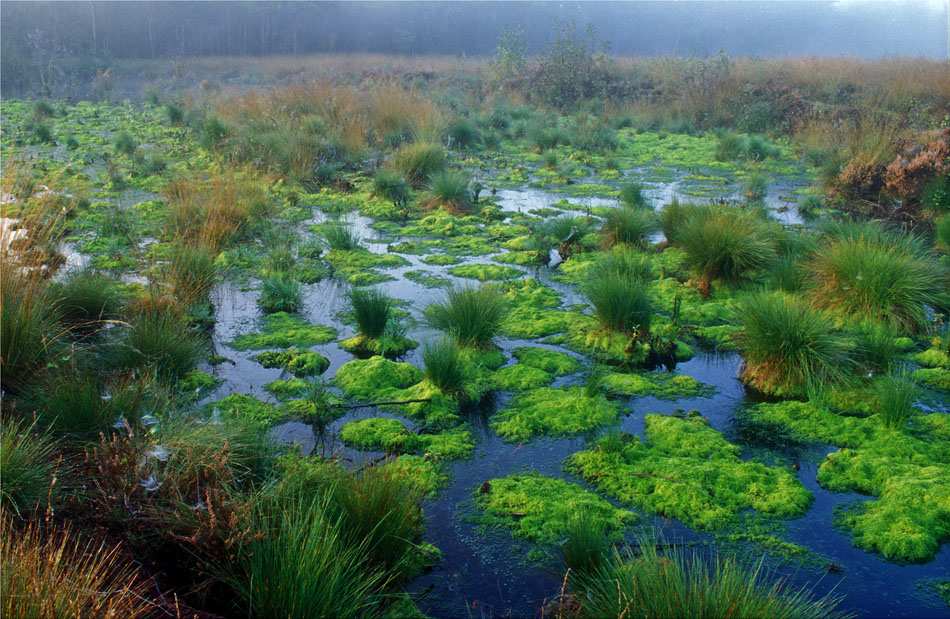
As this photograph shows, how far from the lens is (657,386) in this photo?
4.25 m

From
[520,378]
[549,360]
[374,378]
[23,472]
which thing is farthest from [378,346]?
[23,472]

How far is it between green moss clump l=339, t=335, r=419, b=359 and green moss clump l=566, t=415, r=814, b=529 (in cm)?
168

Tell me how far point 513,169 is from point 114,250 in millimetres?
6763

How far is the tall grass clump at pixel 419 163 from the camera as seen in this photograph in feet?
31.9

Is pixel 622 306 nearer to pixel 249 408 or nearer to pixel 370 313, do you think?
pixel 370 313

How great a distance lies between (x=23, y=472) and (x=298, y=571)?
3.79 ft

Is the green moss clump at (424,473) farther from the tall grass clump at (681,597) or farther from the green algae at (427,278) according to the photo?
the green algae at (427,278)

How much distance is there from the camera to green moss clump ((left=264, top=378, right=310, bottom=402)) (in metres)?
3.97

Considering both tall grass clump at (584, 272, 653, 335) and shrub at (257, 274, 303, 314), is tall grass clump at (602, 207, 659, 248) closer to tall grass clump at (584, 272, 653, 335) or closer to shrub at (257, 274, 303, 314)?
tall grass clump at (584, 272, 653, 335)

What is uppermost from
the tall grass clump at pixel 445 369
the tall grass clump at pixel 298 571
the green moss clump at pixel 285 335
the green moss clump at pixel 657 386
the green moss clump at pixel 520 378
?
the tall grass clump at pixel 298 571

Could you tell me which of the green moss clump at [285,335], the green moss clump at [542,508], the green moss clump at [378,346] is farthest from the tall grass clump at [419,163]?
the green moss clump at [542,508]

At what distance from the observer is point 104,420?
303cm

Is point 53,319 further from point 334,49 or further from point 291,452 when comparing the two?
point 334,49

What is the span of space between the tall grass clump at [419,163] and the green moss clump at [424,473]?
22.4ft
